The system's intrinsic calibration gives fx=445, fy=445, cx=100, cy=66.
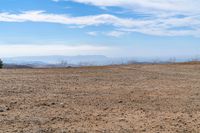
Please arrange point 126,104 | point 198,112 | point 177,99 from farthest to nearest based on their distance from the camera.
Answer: point 177,99 < point 126,104 < point 198,112

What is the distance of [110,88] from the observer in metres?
14.4

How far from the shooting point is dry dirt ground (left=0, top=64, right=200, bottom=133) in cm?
864

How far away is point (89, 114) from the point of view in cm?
978

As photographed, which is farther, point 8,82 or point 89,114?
point 8,82

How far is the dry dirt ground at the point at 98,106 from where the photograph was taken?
28.3 ft

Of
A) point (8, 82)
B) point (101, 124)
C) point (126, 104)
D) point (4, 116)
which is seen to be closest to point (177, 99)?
point (126, 104)

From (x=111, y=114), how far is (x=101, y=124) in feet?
3.23

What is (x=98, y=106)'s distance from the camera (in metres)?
10.8

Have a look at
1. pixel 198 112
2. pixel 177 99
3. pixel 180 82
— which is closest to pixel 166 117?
pixel 198 112

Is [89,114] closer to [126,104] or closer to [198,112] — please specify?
[126,104]

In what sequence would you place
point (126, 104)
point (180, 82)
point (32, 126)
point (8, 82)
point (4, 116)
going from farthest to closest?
point (180, 82), point (8, 82), point (126, 104), point (4, 116), point (32, 126)

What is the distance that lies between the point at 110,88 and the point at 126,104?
10.7 ft

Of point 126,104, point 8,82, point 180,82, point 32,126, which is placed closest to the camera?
point 32,126

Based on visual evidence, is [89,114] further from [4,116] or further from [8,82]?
[8,82]
